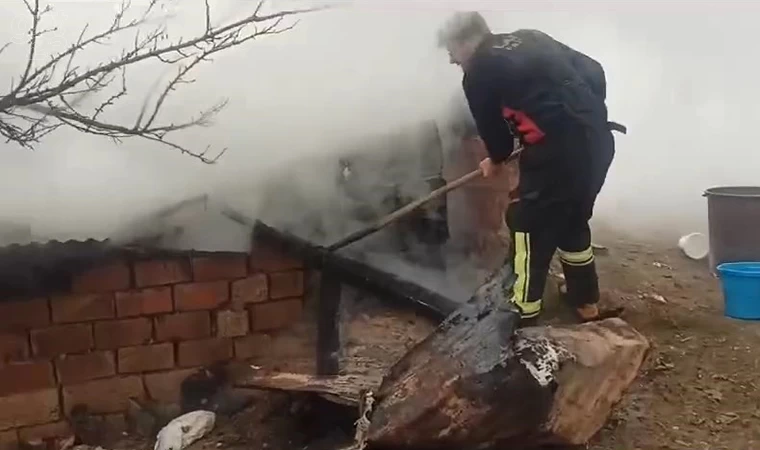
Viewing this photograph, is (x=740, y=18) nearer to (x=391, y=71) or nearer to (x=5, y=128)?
(x=391, y=71)

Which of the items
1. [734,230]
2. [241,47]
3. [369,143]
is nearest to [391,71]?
[369,143]

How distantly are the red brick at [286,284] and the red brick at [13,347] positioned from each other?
87 centimetres

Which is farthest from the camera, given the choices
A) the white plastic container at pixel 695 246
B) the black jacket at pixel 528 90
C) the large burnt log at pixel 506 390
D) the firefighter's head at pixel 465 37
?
the white plastic container at pixel 695 246

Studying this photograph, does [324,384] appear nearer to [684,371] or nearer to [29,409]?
[29,409]

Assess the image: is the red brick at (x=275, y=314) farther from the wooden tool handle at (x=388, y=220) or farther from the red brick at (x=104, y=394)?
the red brick at (x=104, y=394)

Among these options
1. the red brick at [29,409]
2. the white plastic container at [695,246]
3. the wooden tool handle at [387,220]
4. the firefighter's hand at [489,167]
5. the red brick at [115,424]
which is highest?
the firefighter's hand at [489,167]

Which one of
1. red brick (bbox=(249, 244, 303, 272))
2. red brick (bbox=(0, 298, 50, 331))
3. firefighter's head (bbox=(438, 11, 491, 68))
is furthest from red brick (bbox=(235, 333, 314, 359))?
firefighter's head (bbox=(438, 11, 491, 68))

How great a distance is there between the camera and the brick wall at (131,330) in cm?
302

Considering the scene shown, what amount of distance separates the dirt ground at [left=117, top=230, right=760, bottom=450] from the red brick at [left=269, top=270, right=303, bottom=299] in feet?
0.70

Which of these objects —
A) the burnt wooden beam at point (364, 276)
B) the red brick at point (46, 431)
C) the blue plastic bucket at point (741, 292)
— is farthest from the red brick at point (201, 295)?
the blue plastic bucket at point (741, 292)

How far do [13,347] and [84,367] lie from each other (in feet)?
0.81

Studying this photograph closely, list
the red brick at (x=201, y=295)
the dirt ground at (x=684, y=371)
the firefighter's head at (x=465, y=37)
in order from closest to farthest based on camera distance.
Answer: the dirt ground at (x=684, y=371)
the firefighter's head at (x=465, y=37)
the red brick at (x=201, y=295)

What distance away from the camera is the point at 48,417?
3072mm

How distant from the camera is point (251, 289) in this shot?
10.7 feet
